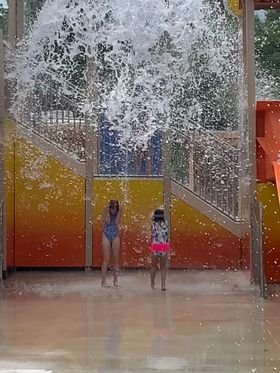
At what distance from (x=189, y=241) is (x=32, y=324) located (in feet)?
19.4

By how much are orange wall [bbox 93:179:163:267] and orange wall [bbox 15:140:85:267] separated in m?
0.25

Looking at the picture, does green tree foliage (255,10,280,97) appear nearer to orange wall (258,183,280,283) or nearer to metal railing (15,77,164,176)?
metal railing (15,77,164,176)

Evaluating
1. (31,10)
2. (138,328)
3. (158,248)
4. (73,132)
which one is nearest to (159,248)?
(158,248)

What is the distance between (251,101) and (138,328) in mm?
5082

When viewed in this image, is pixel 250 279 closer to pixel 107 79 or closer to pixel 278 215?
pixel 278 215

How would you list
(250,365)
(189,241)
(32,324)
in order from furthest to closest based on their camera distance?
1. (189,241)
2. (32,324)
3. (250,365)

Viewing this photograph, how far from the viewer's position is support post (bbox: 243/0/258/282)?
472 inches

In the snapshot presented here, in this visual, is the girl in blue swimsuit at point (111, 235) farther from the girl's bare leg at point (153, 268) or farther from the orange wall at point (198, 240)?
the orange wall at point (198, 240)

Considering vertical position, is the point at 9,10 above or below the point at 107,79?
above

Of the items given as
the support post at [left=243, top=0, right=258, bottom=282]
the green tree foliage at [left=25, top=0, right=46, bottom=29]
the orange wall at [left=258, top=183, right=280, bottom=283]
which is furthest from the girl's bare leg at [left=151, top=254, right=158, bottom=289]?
the green tree foliage at [left=25, top=0, right=46, bottom=29]

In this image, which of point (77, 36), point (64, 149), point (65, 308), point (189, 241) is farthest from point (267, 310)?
point (77, 36)

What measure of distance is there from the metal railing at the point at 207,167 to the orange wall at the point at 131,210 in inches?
19.5

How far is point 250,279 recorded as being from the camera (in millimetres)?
12453

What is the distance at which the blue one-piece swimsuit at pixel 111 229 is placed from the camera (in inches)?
478
